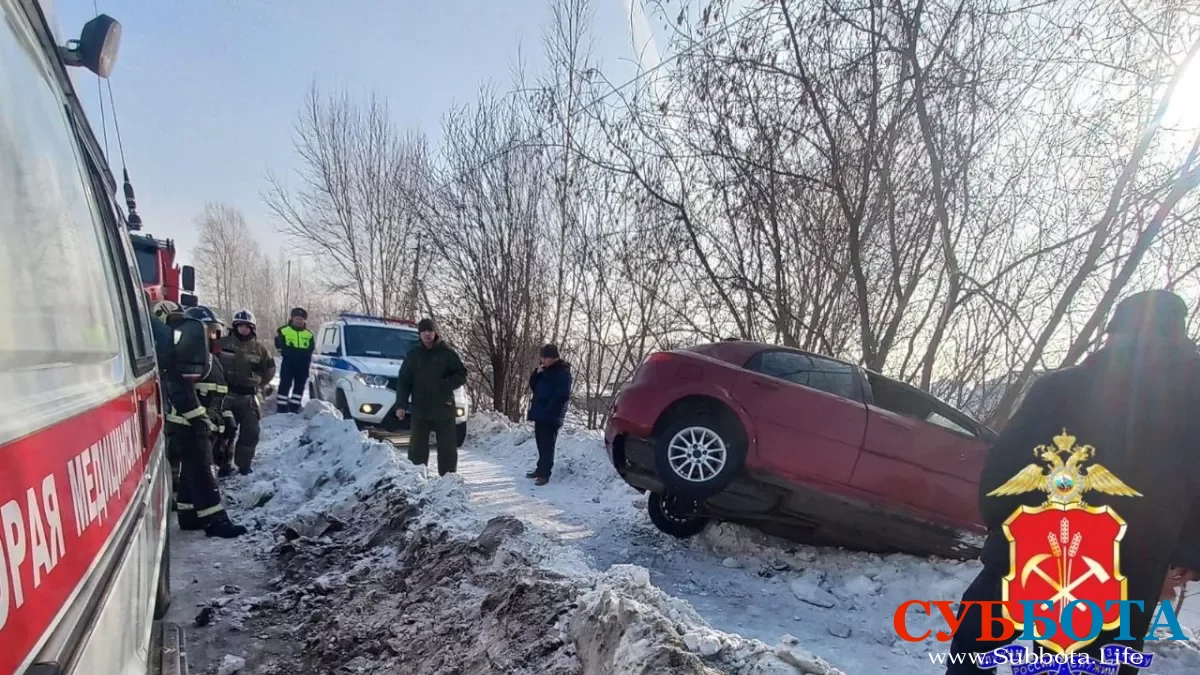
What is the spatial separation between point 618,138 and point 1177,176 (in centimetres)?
611

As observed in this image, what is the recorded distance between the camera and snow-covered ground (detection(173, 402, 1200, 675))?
9.73ft

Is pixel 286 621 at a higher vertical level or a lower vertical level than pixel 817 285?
lower

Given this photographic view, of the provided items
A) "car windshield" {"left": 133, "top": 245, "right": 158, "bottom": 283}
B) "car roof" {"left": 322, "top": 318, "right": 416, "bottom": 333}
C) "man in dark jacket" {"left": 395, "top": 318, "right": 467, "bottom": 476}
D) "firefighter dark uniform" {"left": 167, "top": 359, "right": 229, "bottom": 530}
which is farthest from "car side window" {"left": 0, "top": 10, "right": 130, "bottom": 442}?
"car windshield" {"left": 133, "top": 245, "right": 158, "bottom": 283}

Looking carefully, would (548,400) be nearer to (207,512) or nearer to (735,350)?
(735,350)

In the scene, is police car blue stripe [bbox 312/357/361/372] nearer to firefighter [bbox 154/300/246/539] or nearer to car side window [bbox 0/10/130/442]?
firefighter [bbox 154/300/246/539]

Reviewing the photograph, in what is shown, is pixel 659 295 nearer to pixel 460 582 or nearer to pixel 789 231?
pixel 789 231

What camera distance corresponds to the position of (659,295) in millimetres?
11789

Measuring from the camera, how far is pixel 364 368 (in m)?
10.3

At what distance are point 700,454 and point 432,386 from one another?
310 centimetres

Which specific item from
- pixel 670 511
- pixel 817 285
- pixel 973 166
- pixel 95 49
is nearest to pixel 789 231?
pixel 817 285

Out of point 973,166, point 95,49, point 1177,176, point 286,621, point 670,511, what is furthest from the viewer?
point 973,166

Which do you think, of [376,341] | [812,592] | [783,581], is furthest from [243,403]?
[812,592]

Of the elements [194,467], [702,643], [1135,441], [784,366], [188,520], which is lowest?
[188,520]

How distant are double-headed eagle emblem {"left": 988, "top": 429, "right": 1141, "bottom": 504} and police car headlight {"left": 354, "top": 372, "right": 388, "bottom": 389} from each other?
9084 mm
